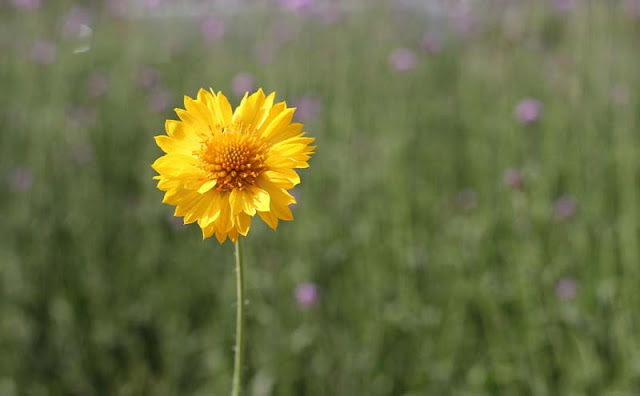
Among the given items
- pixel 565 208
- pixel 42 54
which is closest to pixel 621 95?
pixel 565 208

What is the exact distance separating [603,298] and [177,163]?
152cm

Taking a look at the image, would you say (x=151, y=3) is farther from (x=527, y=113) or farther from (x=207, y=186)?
(x=207, y=186)

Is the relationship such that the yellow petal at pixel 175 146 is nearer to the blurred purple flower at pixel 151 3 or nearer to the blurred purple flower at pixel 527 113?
the blurred purple flower at pixel 527 113

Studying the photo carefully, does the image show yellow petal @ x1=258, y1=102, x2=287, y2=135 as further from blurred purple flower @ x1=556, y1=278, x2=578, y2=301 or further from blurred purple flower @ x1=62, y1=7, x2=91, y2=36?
blurred purple flower @ x1=62, y1=7, x2=91, y2=36

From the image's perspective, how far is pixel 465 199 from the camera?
243 centimetres

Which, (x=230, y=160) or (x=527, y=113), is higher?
(x=527, y=113)

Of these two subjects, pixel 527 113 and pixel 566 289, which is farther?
pixel 527 113

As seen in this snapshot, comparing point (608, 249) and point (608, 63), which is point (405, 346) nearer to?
point (608, 249)

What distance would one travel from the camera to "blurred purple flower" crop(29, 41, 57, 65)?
2656 millimetres

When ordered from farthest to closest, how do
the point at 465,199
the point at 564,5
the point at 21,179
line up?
the point at 564,5 < the point at 465,199 < the point at 21,179

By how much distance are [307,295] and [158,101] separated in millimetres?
1094

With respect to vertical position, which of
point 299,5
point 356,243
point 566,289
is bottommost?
point 566,289

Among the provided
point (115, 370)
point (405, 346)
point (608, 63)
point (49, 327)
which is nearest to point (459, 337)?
point (405, 346)

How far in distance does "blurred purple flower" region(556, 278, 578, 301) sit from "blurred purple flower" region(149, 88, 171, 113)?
1527mm
